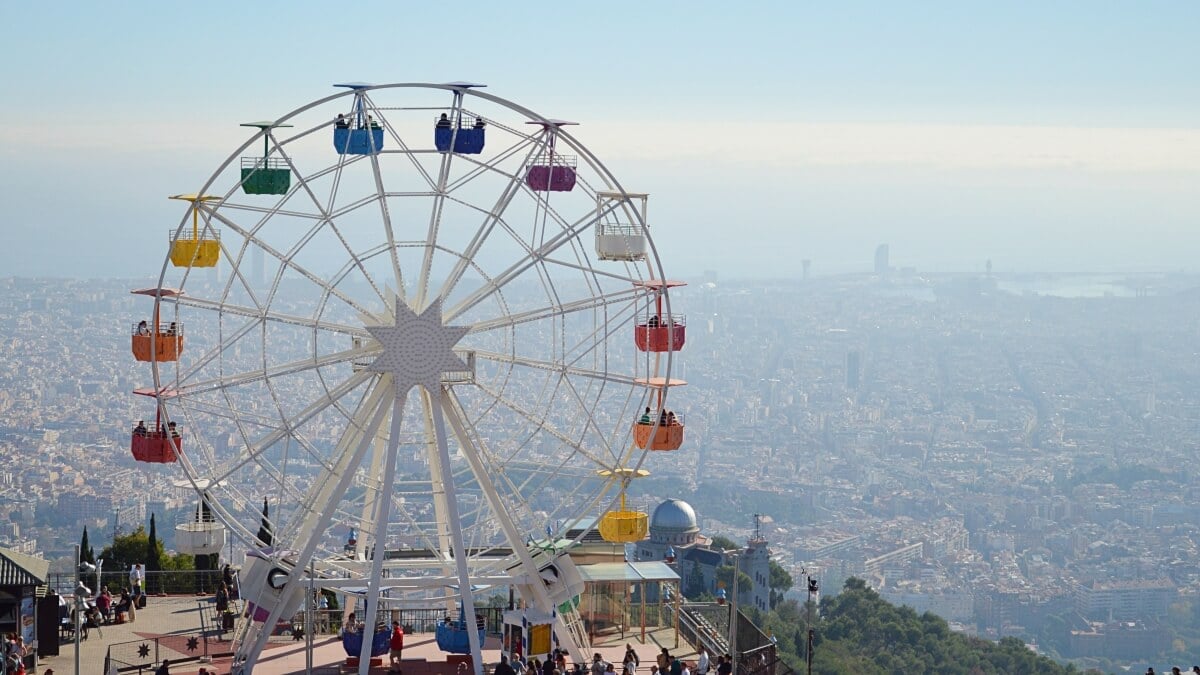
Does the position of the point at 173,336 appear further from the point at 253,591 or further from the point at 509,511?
the point at 509,511

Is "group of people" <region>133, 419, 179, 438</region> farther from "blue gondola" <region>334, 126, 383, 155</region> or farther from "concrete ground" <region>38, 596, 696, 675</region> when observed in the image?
"blue gondola" <region>334, 126, 383, 155</region>

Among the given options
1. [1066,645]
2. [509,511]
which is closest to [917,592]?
[1066,645]

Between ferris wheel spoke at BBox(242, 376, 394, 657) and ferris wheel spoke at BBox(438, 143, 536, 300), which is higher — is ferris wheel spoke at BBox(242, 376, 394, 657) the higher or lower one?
the lower one

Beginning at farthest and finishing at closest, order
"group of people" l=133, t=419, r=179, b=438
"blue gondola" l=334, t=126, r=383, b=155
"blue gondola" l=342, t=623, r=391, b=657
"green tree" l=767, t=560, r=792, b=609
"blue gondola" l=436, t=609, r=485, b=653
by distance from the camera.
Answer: "green tree" l=767, t=560, r=792, b=609 < "blue gondola" l=334, t=126, r=383, b=155 < "blue gondola" l=436, t=609, r=485, b=653 < "group of people" l=133, t=419, r=179, b=438 < "blue gondola" l=342, t=623, r=391, b=657

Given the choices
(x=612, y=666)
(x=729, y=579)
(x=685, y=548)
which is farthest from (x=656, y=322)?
(x=729, y=579)

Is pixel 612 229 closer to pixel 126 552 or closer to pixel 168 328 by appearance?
pixel 168 328

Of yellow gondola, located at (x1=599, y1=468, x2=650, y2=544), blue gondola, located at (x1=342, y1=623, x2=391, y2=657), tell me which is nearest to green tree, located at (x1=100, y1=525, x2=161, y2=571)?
blue gondola, located at (x1=342, y1=623, x2=391, y2=657)

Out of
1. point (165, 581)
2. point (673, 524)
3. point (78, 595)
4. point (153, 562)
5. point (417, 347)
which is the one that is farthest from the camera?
point (673, 524)
